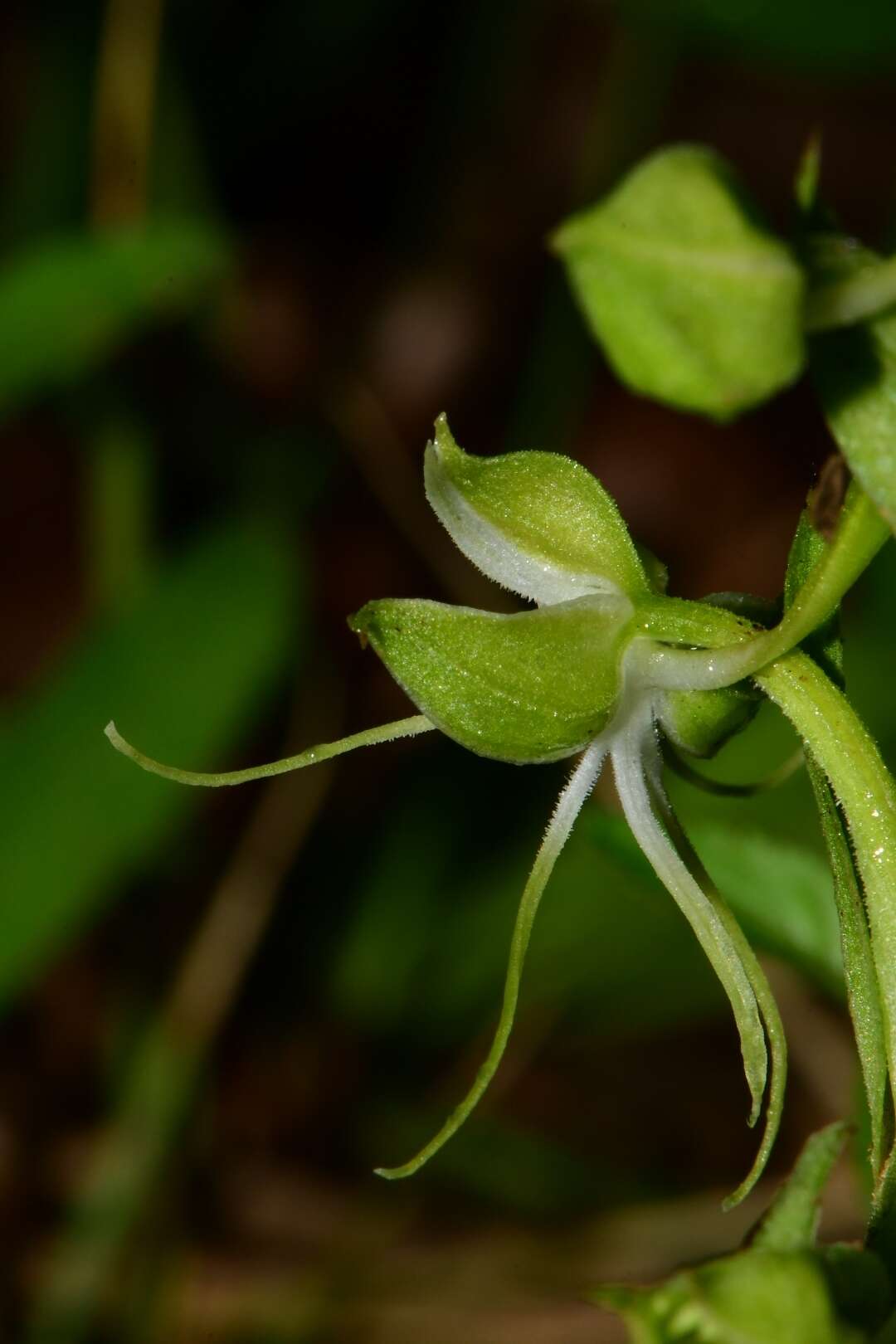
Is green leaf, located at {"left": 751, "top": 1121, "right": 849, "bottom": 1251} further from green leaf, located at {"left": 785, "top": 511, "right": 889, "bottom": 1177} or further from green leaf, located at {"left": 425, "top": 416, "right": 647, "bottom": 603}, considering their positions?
green leaf, located at {"left": 425, "top": 416, "right": 647, "bottom": 603}

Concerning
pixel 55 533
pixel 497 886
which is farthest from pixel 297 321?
pixel 497 886

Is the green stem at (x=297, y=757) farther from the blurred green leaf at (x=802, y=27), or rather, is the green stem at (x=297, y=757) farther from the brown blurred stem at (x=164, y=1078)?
the blurred green leaf at (x=802, y=27)

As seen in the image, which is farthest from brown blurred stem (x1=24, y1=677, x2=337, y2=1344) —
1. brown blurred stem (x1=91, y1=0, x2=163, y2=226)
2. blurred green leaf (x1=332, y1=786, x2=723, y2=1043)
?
brown blurred stem (x1=91, y1=0, x2=163, y2=226)

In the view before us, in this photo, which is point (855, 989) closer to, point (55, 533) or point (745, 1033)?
point (745, 1033)

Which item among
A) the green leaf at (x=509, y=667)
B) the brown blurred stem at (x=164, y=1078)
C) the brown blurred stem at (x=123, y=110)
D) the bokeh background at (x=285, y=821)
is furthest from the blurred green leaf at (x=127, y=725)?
the green leaf at (x=509, y=667)

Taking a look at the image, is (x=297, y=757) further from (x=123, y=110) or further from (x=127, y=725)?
(x=123, y=110)
